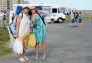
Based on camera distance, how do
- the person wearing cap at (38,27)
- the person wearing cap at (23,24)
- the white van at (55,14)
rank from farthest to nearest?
the white van at (55,14), the person wearing cap at (38,27), the person wearing cap at (23,24)

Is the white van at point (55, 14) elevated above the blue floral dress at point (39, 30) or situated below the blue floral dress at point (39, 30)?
below

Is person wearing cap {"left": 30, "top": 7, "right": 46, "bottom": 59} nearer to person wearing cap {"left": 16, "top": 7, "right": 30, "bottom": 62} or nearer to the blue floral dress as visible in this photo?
the blue floral dress

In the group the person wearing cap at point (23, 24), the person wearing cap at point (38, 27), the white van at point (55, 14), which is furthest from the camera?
the white van at point (55, 14)

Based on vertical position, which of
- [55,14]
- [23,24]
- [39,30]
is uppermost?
[23,24]

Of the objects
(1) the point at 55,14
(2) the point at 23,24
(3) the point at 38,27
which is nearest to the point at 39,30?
(3) the point at 38,27

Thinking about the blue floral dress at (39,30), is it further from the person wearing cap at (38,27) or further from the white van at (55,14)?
the white van at (55,14)

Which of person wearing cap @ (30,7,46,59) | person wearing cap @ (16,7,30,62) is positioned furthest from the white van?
person wearing cap @ (16,7,30,62)

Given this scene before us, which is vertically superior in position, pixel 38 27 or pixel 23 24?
pixel 23 24

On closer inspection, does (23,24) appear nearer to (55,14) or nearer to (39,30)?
(39,30)

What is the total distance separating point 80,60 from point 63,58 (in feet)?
1.88

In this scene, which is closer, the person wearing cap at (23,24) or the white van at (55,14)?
the person wearing cap at (23,24)

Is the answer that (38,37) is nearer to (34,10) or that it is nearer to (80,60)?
(34,10)

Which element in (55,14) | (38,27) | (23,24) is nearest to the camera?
(23,24)

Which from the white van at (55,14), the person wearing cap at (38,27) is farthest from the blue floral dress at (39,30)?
the white van at (55,14)
